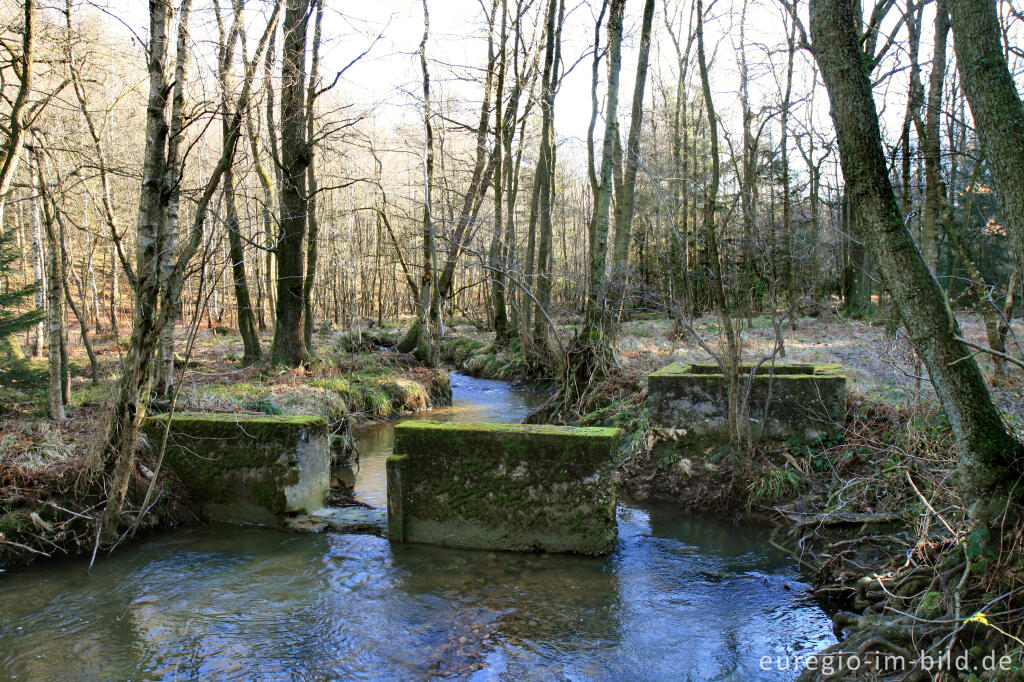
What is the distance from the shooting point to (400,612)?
16.5 feet

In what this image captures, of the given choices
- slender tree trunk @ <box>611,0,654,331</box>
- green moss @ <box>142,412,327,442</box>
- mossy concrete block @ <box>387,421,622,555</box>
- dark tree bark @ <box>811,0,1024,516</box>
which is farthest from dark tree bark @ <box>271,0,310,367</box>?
dark tree bark @ <box>811,0,1024,516</box>

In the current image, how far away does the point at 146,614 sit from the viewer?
16.3 ft

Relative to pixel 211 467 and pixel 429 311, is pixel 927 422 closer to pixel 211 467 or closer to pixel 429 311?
pixel 211 467

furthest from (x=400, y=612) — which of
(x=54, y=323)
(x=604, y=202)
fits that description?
(x=604, y=202)

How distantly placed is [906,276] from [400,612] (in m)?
4.43

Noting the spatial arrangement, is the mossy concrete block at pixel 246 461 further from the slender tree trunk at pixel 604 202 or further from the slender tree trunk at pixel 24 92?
the slender tree trunk at pixel 604 202

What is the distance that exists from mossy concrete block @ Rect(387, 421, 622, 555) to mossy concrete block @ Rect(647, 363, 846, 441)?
7.95 ft

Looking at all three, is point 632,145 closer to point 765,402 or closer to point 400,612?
point 765,402

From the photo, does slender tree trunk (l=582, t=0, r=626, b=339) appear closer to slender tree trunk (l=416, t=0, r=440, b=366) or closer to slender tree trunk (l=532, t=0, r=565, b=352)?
slender tree trunk (l=532, t=0, r=565, b=352)

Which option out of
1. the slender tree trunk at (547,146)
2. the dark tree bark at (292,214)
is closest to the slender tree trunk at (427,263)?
the slender tree trunk at (547,146)

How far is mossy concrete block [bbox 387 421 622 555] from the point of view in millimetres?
5895

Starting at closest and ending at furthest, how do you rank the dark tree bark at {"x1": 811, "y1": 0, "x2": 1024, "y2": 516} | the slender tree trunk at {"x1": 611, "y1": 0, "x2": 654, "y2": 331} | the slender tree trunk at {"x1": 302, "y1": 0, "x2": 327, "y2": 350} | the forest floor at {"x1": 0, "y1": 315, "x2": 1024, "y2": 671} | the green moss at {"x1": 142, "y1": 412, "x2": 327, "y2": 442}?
the dark tree bark at {"x1": 811, "y1": 0, "x2": 1024, "y2": 516} → the forest floor at {"x1": 0, "y1": 315, "x2": 1024, "y2": 671} → the green moss at {"x1": 142, "y1": 412, "x2": 327, "y2": 442} → the slender tree trunk at {"x1": 302, "y1": 0, "x2": 327, "y2": 350} → the slender tree trunk at {"x1": 611, "y1": 0, "x2": 654, "y2": 331}

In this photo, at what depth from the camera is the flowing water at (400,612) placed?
431 centimetres

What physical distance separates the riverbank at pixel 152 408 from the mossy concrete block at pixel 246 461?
0.88 feet
